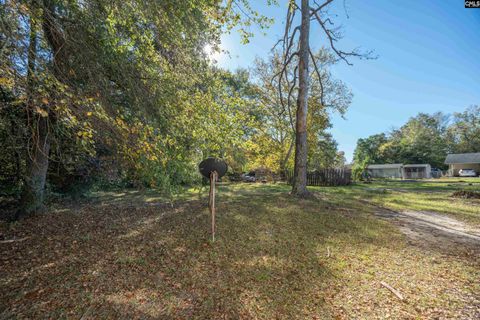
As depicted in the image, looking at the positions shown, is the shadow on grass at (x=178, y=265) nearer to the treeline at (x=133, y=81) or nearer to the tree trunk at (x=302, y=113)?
the treeline at (x=133, y=81)

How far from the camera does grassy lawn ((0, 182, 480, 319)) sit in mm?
2314

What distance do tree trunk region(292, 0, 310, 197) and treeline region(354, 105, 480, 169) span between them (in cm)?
3194

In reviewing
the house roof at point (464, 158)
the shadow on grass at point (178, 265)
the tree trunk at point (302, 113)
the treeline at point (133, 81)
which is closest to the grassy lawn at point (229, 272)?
the shadow on grass at point (178, 265)

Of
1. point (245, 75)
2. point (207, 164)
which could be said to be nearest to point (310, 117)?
point (245, 75)

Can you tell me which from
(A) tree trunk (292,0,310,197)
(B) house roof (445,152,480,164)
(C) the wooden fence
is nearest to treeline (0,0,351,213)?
(A) tree trunk (292,0,310,197)

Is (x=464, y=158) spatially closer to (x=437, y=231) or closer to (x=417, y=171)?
(x=417, y=171)

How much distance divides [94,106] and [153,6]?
2190mm

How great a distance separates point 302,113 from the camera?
8.22 metres

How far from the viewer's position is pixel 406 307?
90.0 inches

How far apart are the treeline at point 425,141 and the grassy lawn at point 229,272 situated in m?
36.1

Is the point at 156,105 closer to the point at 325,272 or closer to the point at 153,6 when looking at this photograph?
the point at 153,6

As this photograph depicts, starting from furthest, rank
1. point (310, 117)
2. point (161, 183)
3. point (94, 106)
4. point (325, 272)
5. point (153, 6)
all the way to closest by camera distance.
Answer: point (310, 117), point (161, 183), point (153, 6), point (325, 272), point (94, 106)

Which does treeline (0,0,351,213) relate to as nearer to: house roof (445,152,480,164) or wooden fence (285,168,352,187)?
wooden fence (285,168,352,187)

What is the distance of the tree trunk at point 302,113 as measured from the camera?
322 inches
